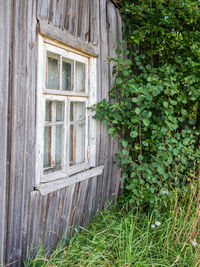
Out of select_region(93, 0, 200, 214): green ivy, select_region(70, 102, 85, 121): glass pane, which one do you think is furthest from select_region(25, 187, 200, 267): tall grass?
select_region(70, 102, 85, 121): glass pane

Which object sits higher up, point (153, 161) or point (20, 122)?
point (20, 122)

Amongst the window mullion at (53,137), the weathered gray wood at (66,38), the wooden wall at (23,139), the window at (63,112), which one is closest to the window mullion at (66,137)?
the window at (63,112)

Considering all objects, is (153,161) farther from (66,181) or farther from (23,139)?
(23,139)

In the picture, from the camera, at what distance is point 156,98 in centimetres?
360

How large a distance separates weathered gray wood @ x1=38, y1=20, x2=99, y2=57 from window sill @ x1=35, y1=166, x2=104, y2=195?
1.36 m

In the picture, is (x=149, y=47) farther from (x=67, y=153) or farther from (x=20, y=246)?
(x=20, y=246)

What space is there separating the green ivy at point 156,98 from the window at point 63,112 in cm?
26

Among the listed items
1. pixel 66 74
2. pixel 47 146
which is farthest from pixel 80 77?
pixel 47 146

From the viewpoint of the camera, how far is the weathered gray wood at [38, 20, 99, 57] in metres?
2.24

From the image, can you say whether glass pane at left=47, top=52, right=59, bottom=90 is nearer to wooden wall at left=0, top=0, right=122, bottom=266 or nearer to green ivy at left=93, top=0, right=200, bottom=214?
wooden wall at left=0, top=0, right=122, bottom=266

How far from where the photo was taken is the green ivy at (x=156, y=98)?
3049 millimetres

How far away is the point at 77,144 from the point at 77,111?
15.2 inches

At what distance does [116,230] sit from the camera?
2.70 metres

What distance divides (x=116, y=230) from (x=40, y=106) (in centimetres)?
153
